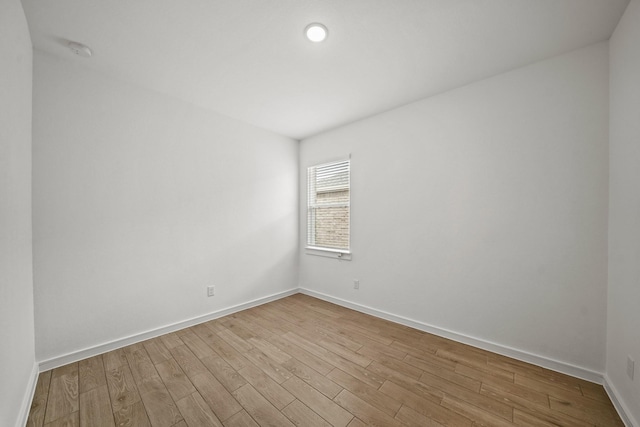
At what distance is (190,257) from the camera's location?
2.88 m

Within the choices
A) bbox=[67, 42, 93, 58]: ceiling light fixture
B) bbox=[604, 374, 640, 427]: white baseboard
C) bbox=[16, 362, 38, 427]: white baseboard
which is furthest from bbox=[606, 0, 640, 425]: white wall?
bbox=[67, 42, 93, 58]: ceiling light fixture

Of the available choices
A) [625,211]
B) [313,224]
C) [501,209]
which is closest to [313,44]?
[501,209]

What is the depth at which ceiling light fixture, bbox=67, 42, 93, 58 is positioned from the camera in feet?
6.27

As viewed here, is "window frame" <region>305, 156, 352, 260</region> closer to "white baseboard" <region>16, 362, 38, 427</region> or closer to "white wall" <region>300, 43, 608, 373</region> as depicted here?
"white wall" <region>300, 43, 608, 373</region>

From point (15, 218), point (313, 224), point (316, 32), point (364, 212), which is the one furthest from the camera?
point (313, 224)

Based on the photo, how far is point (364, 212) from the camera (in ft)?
10.9

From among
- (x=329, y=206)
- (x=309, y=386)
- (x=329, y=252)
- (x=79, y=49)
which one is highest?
(x=79, y=49)

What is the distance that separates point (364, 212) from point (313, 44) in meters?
2.04

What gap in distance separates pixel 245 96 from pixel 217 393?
2824 mm

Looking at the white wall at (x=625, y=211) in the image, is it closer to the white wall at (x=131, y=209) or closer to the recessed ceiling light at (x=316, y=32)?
the recessed ceiling light at (x=316, y=32)

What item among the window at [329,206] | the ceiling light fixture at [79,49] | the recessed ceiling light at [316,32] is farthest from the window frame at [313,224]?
the ceiling light fixture at [79,49]

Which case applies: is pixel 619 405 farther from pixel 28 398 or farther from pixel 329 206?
pixel 28 398

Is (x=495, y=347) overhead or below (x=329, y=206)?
below

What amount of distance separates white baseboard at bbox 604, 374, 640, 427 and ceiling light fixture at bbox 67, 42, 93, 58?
455 centimetres
